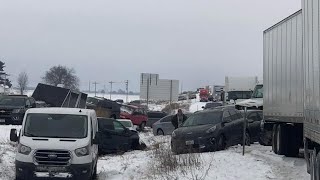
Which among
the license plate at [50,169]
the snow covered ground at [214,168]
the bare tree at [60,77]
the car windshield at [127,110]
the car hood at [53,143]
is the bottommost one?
the snow covered ground at [214,168]

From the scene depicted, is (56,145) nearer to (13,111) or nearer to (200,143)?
(200,143)

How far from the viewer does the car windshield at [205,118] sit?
722 inches

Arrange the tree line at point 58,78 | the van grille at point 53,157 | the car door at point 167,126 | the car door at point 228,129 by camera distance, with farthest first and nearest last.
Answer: the tree line at point 58,78 < the car door at point 167,126 < the car door at point 228,129 < the van grille at point 53,157

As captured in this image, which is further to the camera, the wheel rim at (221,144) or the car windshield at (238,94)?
the car windshield at (238,94)

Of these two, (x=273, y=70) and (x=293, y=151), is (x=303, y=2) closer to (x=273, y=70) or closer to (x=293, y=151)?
(x=273, y=70)

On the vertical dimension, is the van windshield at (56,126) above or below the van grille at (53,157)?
above

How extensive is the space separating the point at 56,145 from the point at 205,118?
308 inches

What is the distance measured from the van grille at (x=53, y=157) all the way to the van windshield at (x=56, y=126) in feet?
2.11

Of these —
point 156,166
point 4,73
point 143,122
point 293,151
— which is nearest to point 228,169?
point 156,166

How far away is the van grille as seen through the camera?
11695mm

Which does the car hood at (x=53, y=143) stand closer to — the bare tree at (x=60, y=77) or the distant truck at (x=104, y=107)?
the distant truck at (x=104, y=107)

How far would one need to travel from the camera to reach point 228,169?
1286cm

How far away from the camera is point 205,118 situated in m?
18.6

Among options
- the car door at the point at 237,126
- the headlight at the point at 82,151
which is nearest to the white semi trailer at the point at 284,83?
the car door at the point at 237,126
